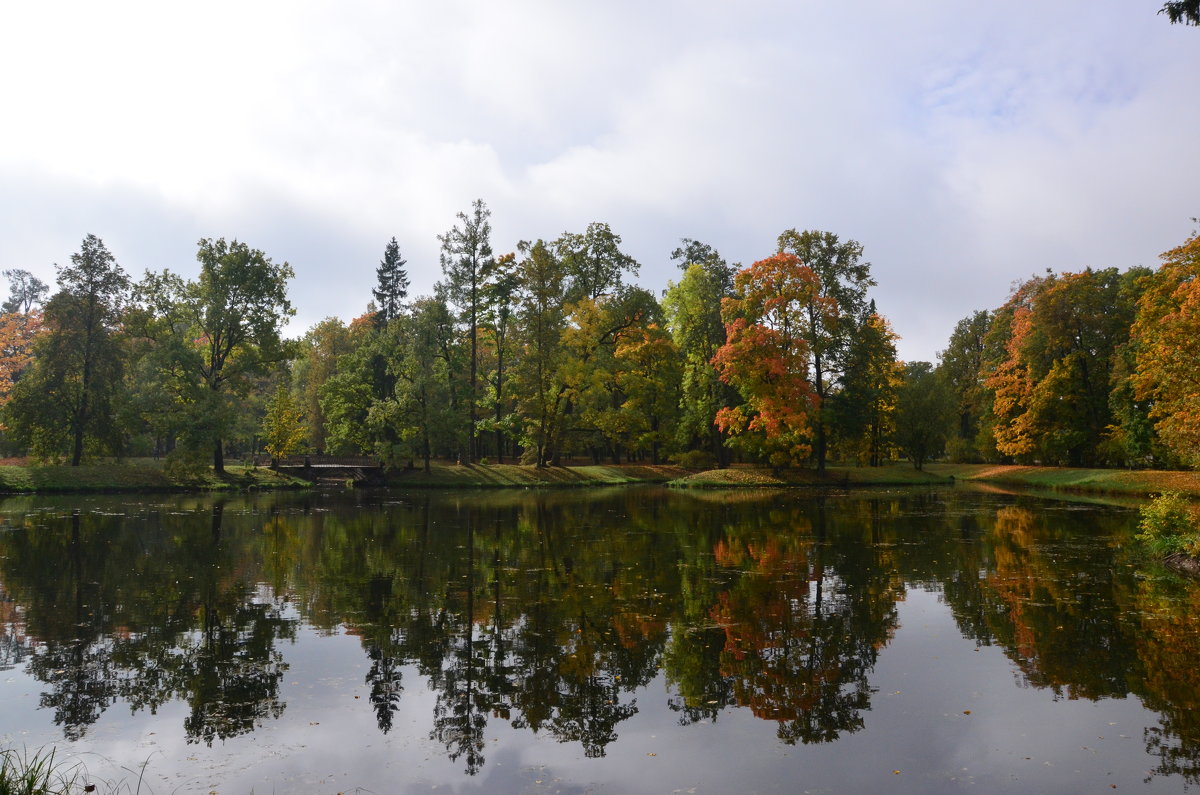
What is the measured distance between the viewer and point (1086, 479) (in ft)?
144

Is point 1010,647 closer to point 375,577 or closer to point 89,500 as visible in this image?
point 375,577

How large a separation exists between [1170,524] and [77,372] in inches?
2043

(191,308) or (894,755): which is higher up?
(191,308)

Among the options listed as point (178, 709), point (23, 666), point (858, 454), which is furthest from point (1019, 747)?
point (858, 454)

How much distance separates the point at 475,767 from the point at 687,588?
8.17m

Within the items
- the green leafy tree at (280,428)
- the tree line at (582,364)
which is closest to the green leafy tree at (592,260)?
the tree line at (582,364)

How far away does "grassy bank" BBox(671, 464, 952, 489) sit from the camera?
156 ft

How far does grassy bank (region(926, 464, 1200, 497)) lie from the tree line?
2003mm

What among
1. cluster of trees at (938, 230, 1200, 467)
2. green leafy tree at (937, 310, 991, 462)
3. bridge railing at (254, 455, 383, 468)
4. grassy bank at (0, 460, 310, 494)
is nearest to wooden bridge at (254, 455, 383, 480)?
bridge railing at (254, 455, 383, 468)

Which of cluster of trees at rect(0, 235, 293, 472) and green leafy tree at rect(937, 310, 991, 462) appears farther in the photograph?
green leafy tree at rect(937, 310, 991, 462)

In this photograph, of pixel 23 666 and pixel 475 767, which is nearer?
pixel 475 767

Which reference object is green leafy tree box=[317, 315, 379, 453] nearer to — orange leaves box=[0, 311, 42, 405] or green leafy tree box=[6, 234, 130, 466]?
green leafy tree box=[6, 234, 130, 466]

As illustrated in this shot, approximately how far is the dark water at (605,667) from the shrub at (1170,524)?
110cm

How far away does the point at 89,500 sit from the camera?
3694cm
